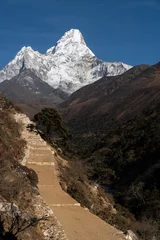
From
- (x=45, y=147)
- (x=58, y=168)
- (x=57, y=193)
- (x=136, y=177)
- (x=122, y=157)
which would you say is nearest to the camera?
(x=57, y=193)

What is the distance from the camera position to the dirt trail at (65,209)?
574 inches

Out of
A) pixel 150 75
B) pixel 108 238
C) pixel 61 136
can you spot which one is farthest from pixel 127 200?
pixel 150 75

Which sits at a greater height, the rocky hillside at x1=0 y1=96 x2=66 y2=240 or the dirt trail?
the rocky hillside at x1=0 y1=96 x2=66 y2=240

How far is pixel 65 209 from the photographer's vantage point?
55.9 ft

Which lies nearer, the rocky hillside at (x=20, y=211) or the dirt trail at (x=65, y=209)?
the rocky hillside at (x=20, y=211)

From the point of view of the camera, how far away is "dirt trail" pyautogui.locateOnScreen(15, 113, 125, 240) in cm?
1457

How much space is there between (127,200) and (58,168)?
1529cm

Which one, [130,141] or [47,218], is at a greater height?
[47,218]

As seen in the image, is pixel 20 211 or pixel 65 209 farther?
pixel 65 209

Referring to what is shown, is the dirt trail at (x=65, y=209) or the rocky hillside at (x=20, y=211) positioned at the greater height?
the rocky hillside at (x=20, y=211)

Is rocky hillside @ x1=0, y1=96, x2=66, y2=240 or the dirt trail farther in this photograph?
the dirt trail

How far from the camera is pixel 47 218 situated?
45.8ft

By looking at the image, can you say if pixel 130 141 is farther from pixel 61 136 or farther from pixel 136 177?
pixel 61 136

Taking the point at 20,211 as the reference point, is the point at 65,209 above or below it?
below
